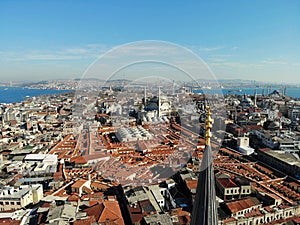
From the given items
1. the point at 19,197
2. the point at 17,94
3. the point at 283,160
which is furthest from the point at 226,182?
the point at 17,94

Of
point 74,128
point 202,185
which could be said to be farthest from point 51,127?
point 202,185

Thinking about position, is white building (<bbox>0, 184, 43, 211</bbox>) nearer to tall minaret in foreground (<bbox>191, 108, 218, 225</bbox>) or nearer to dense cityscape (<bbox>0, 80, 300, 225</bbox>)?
dense cityscape (<bbox>0, 80, 300, 225</bbox>)

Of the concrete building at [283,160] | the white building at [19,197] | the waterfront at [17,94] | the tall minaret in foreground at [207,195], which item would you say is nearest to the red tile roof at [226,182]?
the concrete building at [283,160]

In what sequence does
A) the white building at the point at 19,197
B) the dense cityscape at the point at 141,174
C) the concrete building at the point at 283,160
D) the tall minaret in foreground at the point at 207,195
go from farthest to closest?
the concrete building at the point at 283,160 < the white building at the point at 19,197 < the dense cityscape at the point at 141,174 < the tall minaret in foreground at the point at 207,195

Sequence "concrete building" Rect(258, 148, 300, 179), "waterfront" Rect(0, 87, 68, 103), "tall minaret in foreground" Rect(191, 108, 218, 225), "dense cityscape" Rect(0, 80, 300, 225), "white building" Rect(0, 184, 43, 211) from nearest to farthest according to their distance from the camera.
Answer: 1. "tall minaret in foreground" Rect(191, 108, 218, 225)
2. "dense cityscape" Rect(0, 80, 300, 225)
3. "white building" Rect(0, 184, 43, 211)
4. "concrete building" Rect(258, 148, 300, 179)
5. "waterfront" Rect(0, 87, 68, 103)

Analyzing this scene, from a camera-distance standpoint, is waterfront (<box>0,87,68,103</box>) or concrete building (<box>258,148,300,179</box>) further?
waterfront (<box>0,87,68,103</box>)

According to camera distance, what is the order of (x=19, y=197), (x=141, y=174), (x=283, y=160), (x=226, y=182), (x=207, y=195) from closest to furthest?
(x=207, y=195), (x=19, y=197), (x=226, y=182), (x=141, y=174), (x=283, y=160)

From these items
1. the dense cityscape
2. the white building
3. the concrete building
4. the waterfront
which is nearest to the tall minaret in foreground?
the dense cityscape

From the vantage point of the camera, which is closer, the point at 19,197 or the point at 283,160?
the point at 19,197

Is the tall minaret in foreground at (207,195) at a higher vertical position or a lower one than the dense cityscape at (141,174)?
higher

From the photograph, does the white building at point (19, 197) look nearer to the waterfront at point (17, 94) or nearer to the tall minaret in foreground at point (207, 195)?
the tall minaret in foreground at point (207, 195)

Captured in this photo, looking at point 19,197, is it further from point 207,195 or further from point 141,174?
point 207,195
